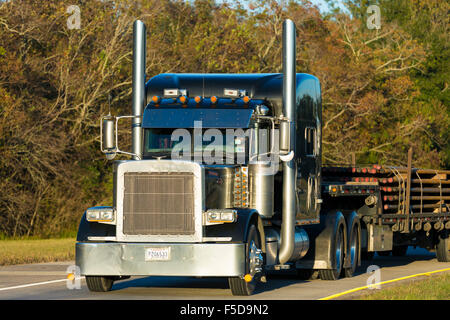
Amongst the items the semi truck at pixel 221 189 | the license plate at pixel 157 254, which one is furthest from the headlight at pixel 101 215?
the license plate at pixel 157 254

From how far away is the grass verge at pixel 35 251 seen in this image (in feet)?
74.6

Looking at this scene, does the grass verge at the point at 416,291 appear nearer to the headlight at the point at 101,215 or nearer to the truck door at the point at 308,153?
the truck door at the point at 308,153

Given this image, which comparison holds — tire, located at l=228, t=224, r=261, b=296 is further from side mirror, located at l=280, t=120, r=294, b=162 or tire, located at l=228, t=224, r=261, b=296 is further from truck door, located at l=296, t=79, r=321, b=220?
truck door, located at l=296, t=79, r=321, b=220

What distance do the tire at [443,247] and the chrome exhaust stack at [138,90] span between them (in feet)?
33.6

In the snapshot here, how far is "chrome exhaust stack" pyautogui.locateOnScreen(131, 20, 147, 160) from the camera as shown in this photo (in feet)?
54.1

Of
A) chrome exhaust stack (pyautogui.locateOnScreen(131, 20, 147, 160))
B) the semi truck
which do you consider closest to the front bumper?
the semi truck

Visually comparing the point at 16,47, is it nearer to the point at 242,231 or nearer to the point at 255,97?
the point at 255,97

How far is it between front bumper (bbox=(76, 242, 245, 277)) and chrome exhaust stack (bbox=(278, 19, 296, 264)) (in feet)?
6.75

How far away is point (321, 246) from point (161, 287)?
313cm

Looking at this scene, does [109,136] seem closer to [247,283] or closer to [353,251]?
[247,283]

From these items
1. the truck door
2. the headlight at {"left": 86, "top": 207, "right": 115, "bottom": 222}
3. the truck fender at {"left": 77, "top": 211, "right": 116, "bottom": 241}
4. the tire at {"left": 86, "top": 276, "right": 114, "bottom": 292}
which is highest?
the truck door

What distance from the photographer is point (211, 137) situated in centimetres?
1566

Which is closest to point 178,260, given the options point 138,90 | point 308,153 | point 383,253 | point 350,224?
point 138,90
